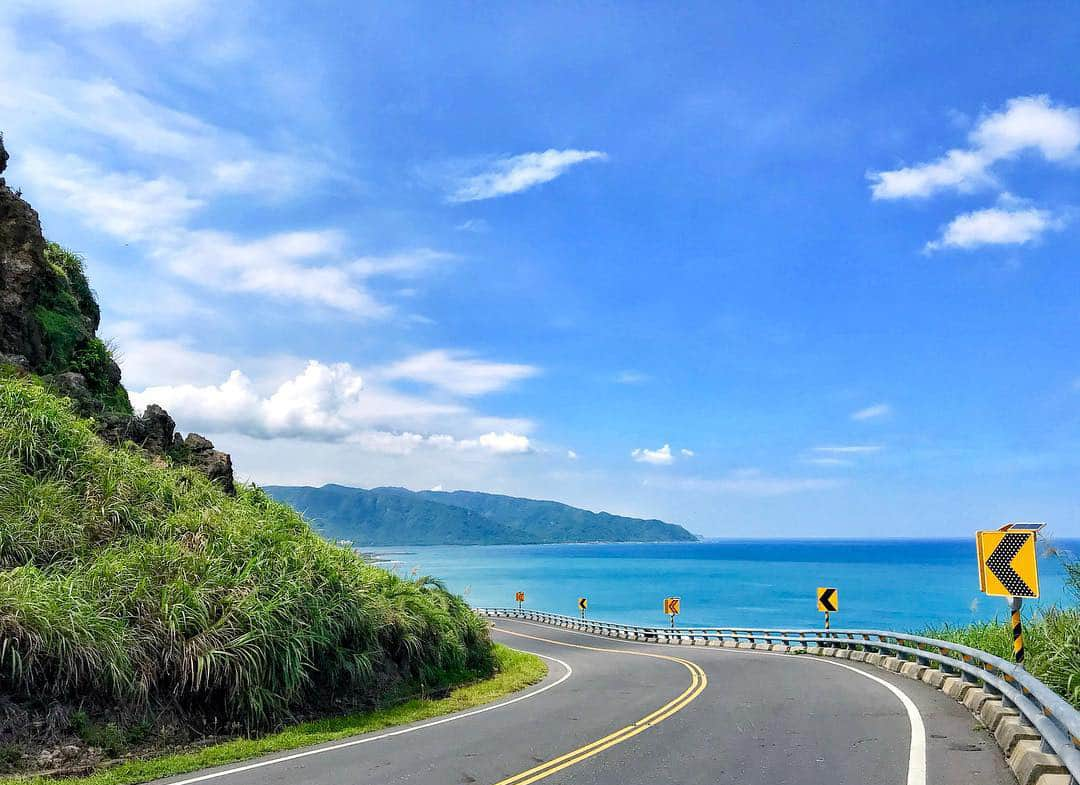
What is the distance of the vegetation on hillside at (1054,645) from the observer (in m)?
10.8

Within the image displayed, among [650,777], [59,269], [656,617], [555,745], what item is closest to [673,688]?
[555,745]

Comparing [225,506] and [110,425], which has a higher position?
[110,425]

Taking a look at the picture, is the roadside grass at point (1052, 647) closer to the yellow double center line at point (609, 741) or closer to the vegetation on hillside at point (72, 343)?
the yellow double center line at point (609, 741)

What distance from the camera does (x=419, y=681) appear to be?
1825cm

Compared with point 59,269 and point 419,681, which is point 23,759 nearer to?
point 419,681

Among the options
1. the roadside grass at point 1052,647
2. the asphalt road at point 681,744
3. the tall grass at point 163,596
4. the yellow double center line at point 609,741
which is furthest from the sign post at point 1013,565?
the tall grass at point 163,596

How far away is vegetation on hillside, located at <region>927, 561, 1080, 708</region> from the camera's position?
10.8 m

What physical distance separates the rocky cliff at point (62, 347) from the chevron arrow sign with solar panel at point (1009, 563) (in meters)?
17.1

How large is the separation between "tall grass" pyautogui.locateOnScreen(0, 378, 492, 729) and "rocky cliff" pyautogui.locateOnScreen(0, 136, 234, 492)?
1769 mm

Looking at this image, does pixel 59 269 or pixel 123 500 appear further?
pixel 59 269

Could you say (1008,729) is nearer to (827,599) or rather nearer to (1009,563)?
(1009,563)

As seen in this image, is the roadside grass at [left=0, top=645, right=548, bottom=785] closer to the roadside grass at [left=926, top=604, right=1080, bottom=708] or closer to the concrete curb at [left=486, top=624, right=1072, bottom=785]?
the concrete curb at [left=486, top=624, right=1072, bottom=785]

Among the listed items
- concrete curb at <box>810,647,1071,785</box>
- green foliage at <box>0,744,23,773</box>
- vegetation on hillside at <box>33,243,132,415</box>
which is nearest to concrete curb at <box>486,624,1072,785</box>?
concrete curb at <box>810,647,1071,785</box>

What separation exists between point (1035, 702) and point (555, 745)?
6300 mm
